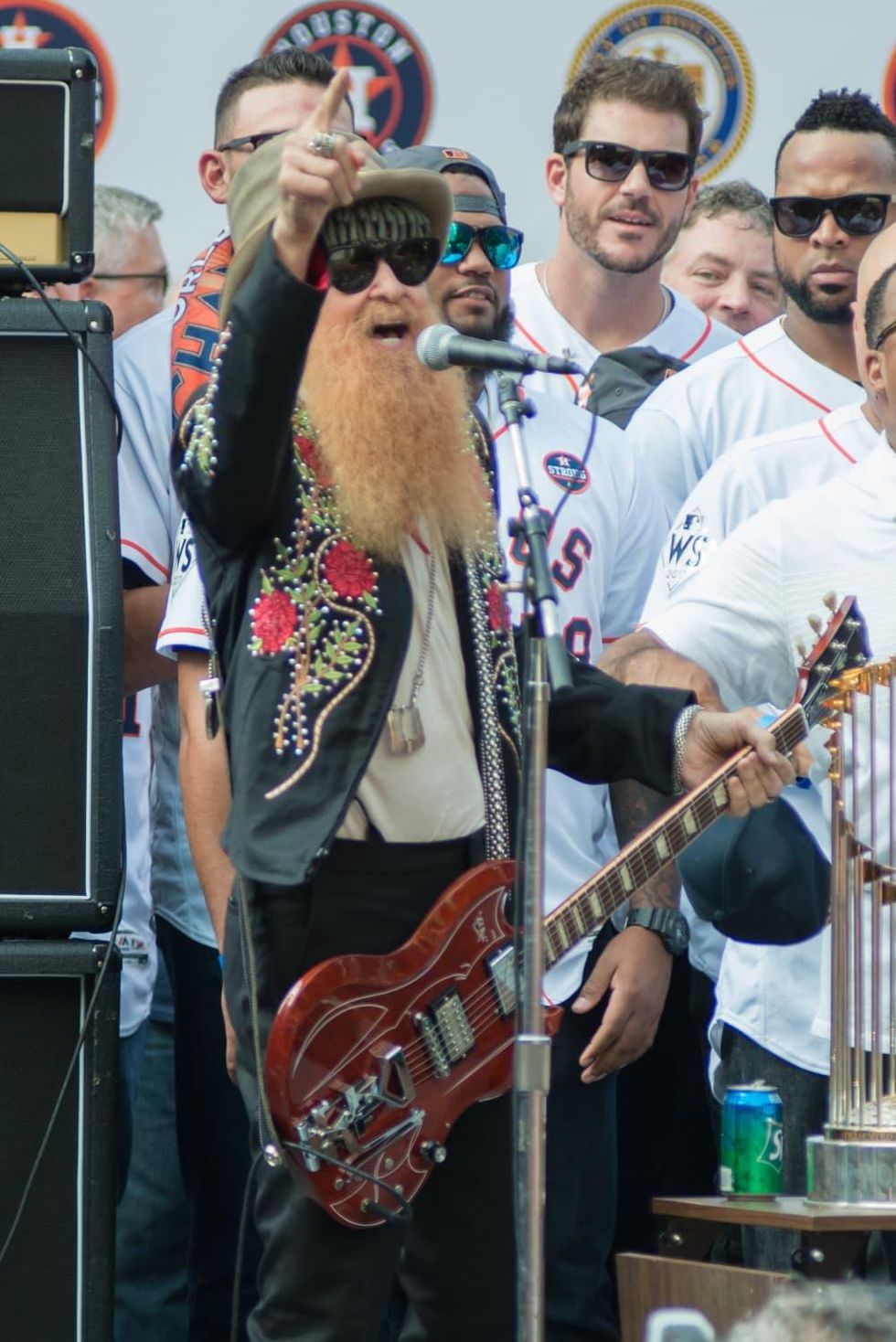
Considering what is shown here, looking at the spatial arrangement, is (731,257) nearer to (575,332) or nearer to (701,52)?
(701,52)

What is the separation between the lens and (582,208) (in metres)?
4.91

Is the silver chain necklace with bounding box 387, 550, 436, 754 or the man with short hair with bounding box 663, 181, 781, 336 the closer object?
the silver chain necklace with bounding box 387, 550, 436, 754

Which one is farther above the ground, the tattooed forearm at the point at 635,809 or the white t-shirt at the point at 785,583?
the white t-shirt at the point at 785,583

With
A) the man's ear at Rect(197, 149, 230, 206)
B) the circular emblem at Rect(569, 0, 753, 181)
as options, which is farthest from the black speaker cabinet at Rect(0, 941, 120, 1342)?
the circular emblem at Rect(569, 0, 753, 181)

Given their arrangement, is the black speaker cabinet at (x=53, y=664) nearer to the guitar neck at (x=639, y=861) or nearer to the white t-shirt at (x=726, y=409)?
the guitar neck at (x=639, y=861)

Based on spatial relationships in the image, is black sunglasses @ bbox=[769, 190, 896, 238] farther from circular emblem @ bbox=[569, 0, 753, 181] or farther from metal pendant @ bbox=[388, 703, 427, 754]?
metal pendant @ bbox=[388, 703, 427, 754]

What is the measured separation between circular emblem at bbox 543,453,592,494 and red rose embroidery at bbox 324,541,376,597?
3.60ft

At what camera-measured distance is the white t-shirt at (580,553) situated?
3.92 meters

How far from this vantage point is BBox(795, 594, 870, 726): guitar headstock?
321cm

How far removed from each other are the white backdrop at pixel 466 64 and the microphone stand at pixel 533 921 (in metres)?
3.52

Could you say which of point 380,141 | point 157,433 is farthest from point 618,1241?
point 380,141

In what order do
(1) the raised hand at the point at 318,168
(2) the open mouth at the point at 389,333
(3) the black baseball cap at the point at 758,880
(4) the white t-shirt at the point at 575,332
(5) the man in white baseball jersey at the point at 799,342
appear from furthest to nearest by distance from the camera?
(4) the white t-shirt at the point at 575,332
(5) the man in white baseball jersey at the point at 799,342
(3) the black baseball cap at the point at 758,880
(2) the open mouth at the point at 389,333
(1) the raised hand at the point at 318,168

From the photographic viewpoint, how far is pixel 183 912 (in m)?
4.24

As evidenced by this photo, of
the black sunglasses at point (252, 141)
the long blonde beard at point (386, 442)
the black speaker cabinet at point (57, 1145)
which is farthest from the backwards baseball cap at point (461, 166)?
the black speaker cabinet at point (57, 1145)
